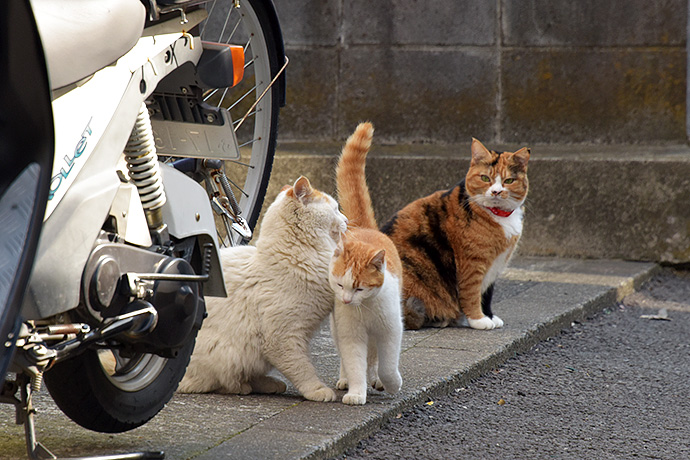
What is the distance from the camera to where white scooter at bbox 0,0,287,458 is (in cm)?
175

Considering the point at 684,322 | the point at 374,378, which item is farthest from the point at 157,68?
the point at 684,322

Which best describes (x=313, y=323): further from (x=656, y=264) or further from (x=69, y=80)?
(x=656, y=264)

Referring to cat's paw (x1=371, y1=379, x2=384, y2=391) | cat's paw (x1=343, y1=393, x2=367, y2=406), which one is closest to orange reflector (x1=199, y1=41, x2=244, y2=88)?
cat's paw (x1=343, y1=393, x2=367, y2=406)

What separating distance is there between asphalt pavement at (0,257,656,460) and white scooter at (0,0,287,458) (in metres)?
0.18

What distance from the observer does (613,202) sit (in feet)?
18.9


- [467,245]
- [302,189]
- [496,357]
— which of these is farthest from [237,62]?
[467,245]

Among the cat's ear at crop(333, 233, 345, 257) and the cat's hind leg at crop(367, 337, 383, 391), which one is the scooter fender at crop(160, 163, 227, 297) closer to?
the cat's ear at crop(333, 233, 345, 257)

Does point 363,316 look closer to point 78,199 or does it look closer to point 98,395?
point 98,395

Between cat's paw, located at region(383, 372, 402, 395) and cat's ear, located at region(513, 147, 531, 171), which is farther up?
cat's ear, located at region(513, 147, 531, 171)

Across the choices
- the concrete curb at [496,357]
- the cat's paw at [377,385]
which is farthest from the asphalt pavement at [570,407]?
the cat's paw at [377,385]

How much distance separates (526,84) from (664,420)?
328cm

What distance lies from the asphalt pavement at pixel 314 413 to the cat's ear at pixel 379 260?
438mm

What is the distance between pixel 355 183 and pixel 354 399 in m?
1.17

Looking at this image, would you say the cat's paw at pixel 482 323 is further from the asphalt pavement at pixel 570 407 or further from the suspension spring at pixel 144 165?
the suspension spring at pixel 144 165
